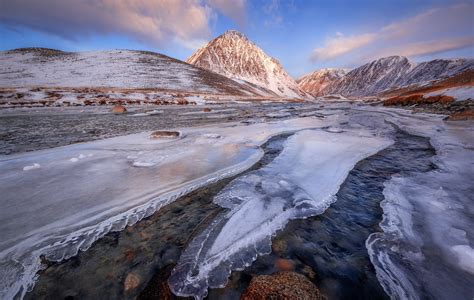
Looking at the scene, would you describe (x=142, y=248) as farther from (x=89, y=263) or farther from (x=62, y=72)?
(x=62, y=72)

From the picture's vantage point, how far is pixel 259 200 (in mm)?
2697

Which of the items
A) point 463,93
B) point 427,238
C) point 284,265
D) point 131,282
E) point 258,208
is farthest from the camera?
point 463,93

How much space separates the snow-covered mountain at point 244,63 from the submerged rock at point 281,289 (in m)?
110

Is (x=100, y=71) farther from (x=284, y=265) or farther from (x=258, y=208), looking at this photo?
(x=284, y=265)

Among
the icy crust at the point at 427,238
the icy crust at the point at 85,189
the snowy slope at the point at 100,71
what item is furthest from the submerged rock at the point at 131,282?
the snowy slope at the point at 100,71

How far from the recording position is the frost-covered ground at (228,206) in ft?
5.56

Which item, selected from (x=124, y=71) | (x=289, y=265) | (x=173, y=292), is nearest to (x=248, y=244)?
(x=289, y=265)

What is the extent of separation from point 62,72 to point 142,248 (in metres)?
63.8

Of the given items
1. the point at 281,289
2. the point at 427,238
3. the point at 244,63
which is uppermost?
the point at 244,63

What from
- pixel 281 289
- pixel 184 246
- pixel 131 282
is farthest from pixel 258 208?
Result: pixel 131 282

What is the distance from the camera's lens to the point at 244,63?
119 meters

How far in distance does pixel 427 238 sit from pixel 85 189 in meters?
3.72

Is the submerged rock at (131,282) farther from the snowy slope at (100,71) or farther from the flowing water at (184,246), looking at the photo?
the snowy slope at (100,71)

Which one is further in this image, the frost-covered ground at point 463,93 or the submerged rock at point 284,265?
the frost-covered ground at point 463,93
